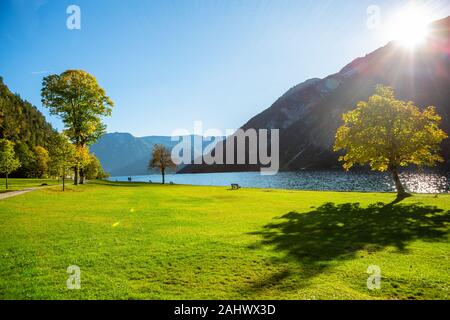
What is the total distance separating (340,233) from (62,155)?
44989 millimetres

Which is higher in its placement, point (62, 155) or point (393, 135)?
point (393, 135)

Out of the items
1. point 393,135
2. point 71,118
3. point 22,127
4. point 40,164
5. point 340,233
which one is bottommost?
point 340,233

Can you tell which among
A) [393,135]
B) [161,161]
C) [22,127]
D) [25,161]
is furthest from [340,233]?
[22,127]

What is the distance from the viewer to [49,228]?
1794cm

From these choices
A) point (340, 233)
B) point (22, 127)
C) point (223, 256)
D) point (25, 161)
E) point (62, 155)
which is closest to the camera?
point (223, 256)

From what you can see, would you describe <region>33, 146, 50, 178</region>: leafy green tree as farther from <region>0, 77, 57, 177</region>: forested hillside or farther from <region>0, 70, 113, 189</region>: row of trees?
<region>0, 70, 113, 189</region>: row of trees

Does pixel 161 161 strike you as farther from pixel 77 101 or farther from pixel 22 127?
pixel 22 127

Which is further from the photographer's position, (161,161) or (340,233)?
(161,161)

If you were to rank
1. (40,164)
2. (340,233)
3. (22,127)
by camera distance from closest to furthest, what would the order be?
(340,233) → (40,164) → (22,127)

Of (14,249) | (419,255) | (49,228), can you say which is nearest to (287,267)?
(419,255)

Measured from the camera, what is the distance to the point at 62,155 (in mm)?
45156

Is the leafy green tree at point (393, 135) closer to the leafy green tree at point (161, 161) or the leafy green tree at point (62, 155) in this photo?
the leafy green tree at point (62, 155)
